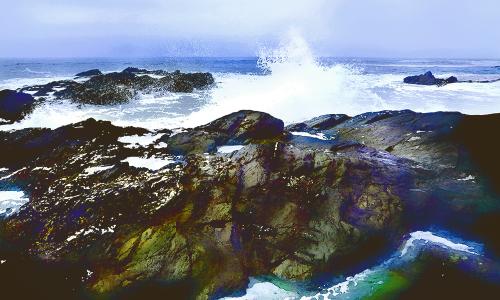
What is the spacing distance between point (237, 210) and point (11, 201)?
6.52 metres

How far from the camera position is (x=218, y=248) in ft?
23.8

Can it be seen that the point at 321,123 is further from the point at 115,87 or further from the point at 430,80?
the point at 430,80

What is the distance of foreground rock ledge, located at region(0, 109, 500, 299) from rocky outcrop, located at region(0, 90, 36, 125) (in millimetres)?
10432

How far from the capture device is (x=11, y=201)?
9.77m

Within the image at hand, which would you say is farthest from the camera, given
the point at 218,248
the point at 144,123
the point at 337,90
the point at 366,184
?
the point at 337,90

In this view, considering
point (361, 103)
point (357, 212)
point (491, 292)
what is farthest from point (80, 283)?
point (361, 103)

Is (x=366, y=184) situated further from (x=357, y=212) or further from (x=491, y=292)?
(x=491, y=292)

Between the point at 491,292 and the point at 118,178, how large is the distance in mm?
8479

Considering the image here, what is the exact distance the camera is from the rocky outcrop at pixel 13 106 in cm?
1927

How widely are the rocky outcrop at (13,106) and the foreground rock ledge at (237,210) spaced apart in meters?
10.4

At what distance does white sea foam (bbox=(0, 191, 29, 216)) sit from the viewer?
9117 mm

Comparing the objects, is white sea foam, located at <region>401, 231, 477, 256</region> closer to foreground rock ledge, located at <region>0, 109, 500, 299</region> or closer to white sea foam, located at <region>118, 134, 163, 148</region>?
foreground rock ledge, located at <region>0, 109, 500, 299</region>

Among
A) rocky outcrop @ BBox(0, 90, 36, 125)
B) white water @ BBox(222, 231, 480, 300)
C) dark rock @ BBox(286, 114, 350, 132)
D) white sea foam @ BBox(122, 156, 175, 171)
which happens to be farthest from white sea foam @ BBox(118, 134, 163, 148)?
rocky outcrop @ BBox(0, 90, 36, 125)

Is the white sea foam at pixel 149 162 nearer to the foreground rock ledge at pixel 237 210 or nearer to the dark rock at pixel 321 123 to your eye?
the foreground rock ledge at pixel 237 210
